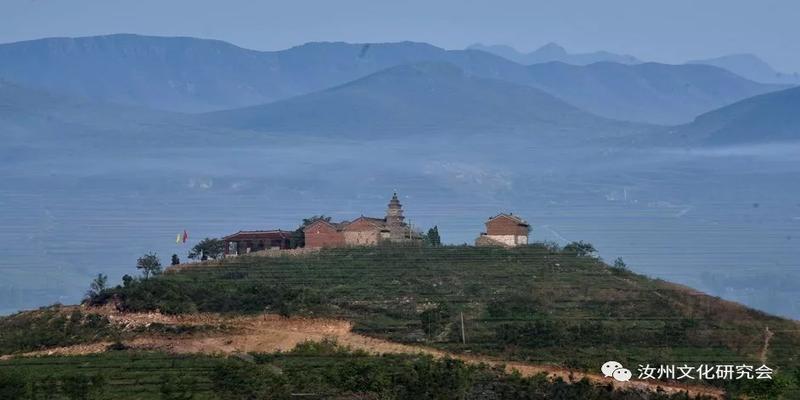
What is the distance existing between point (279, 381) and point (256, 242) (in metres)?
24.9

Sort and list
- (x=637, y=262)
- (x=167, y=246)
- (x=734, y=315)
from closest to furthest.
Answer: (x=734, y=315), (x=637, y=262), (x=167, y=246)

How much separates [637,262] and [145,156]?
101578mm

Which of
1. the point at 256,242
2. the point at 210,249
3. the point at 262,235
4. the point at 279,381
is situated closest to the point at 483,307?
the point at 279,381

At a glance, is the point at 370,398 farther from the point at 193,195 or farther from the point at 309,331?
the point at 193,195

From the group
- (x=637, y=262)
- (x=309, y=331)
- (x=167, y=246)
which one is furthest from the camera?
(x=167, y=246)

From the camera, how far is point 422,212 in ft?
462

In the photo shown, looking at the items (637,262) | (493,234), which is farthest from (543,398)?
(637,262)

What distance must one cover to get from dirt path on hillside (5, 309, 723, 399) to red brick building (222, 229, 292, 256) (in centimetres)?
1565

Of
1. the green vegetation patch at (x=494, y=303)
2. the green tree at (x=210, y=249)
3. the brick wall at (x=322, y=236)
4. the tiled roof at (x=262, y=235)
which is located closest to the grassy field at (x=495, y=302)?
the green vegetation patch at (x=494, y=303)

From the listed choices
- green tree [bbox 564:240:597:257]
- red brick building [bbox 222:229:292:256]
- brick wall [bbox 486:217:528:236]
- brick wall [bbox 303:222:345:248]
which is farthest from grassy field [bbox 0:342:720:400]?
green tree [bbox 564:240:597:257]

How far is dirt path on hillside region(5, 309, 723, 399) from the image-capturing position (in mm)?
41312

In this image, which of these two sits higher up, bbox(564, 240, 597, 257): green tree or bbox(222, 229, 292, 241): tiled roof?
bbox(222, 229, 292, 241): tiled roof


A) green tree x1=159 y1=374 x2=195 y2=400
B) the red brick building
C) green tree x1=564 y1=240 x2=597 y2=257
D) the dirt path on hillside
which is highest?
the red brick building

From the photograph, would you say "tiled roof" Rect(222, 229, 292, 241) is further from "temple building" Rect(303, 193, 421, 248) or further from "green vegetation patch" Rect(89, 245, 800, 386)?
"green vegetation patch" Rect(89, 245, 800, 386)
